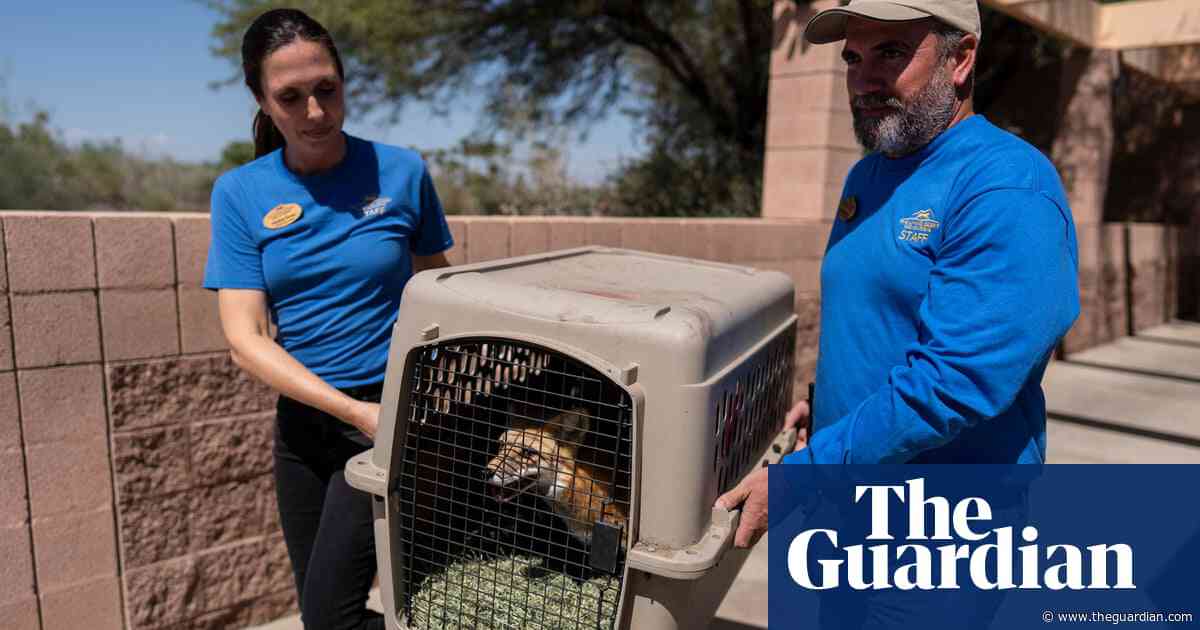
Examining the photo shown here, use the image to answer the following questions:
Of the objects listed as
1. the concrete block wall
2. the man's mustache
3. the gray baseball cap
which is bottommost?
the concrete block wall

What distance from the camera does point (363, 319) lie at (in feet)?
7.07

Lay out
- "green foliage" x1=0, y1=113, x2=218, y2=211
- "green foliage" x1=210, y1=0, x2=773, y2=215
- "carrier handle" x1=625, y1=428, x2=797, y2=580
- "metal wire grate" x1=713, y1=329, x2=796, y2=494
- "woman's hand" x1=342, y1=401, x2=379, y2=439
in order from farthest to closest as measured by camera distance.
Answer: "green foliage" x1=210, y1=0, x2=773, y2=215, "green foliage" x1=0, y1=113, x2=218, y2=211, "woman's hand" x1=342, y1=401, x2=379, y2=439, "metal wire grate" x1=713, y1=329, x2=796, y2=494, "carrier handle" x1=625, y1=428, x2=797, y2=580

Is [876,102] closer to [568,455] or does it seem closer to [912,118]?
[912,118]

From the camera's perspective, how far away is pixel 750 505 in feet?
5.07

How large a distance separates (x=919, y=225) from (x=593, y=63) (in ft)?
32.3

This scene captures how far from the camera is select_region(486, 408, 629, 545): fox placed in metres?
1.55

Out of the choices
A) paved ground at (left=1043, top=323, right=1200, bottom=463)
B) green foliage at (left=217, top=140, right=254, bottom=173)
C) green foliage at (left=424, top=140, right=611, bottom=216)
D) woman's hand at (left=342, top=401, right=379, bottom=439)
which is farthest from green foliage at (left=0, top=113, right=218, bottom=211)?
paved ground at (left=1043, top=323, right=1200, bottom=463)

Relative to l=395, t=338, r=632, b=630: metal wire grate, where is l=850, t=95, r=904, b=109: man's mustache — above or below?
above

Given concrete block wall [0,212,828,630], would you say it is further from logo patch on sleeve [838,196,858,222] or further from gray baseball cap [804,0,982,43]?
gray baseball cap [804,0,982,43]

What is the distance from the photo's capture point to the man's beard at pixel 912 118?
5.56ft

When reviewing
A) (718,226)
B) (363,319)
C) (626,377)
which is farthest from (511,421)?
(718,226)

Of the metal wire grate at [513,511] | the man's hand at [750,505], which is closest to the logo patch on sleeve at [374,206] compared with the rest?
the metal wire grate at [513,511]

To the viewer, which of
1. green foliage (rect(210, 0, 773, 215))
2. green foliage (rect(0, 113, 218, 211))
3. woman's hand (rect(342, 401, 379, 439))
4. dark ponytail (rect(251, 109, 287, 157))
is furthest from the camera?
green foliage (rect(210, 0, 773, 215))

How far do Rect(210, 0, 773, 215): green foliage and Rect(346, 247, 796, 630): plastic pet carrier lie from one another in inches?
269
